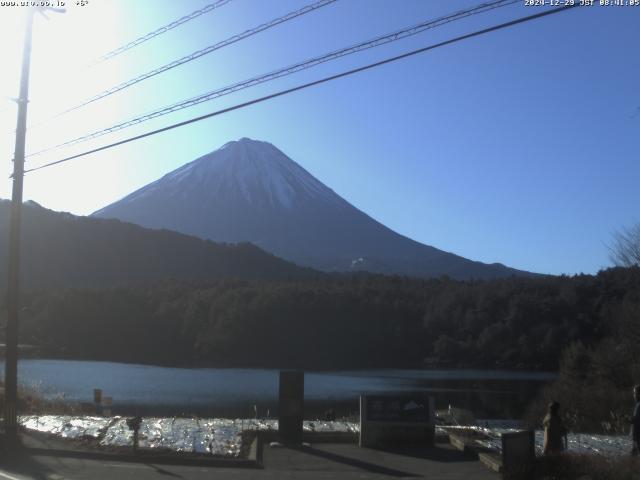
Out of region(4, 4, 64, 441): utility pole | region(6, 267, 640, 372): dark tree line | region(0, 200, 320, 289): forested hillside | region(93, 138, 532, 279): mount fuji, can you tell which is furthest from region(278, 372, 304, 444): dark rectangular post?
region(93, 138, 532, 279): mount fuji

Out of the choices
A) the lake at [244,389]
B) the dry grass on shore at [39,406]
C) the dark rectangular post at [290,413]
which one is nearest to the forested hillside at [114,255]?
the lake at [244,389]

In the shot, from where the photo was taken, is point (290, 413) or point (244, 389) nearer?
point (290, 413)

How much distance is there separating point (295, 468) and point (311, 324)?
228 feet

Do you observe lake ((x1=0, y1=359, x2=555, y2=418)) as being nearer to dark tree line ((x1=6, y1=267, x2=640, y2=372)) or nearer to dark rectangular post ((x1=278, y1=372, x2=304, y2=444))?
dark tree line ((x1=6, y1=267, x2=640, y2=372))

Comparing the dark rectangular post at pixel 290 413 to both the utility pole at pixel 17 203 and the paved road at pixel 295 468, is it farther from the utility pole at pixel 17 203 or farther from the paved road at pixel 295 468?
the utility pole at pixel 17 203

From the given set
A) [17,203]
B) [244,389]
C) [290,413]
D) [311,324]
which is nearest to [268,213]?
[311,324]

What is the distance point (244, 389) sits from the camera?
146 feet

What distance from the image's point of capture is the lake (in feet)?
114

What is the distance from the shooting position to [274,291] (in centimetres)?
8819

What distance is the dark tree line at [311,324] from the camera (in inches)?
2881

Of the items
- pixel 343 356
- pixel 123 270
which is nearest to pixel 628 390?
pixel 343 356

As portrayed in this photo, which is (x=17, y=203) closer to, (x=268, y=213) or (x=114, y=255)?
(x=114, y=255)

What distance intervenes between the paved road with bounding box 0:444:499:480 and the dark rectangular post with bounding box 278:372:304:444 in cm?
58

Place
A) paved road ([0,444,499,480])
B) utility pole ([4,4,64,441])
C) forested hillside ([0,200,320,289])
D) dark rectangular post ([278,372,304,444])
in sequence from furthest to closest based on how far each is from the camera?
1. forested hillside ([0,200,320,289])
2. utility pole ([4,4,64,441])
3. dark rectangular post ([278,372,304,444])
4. paved road ([0,444,499,480])
